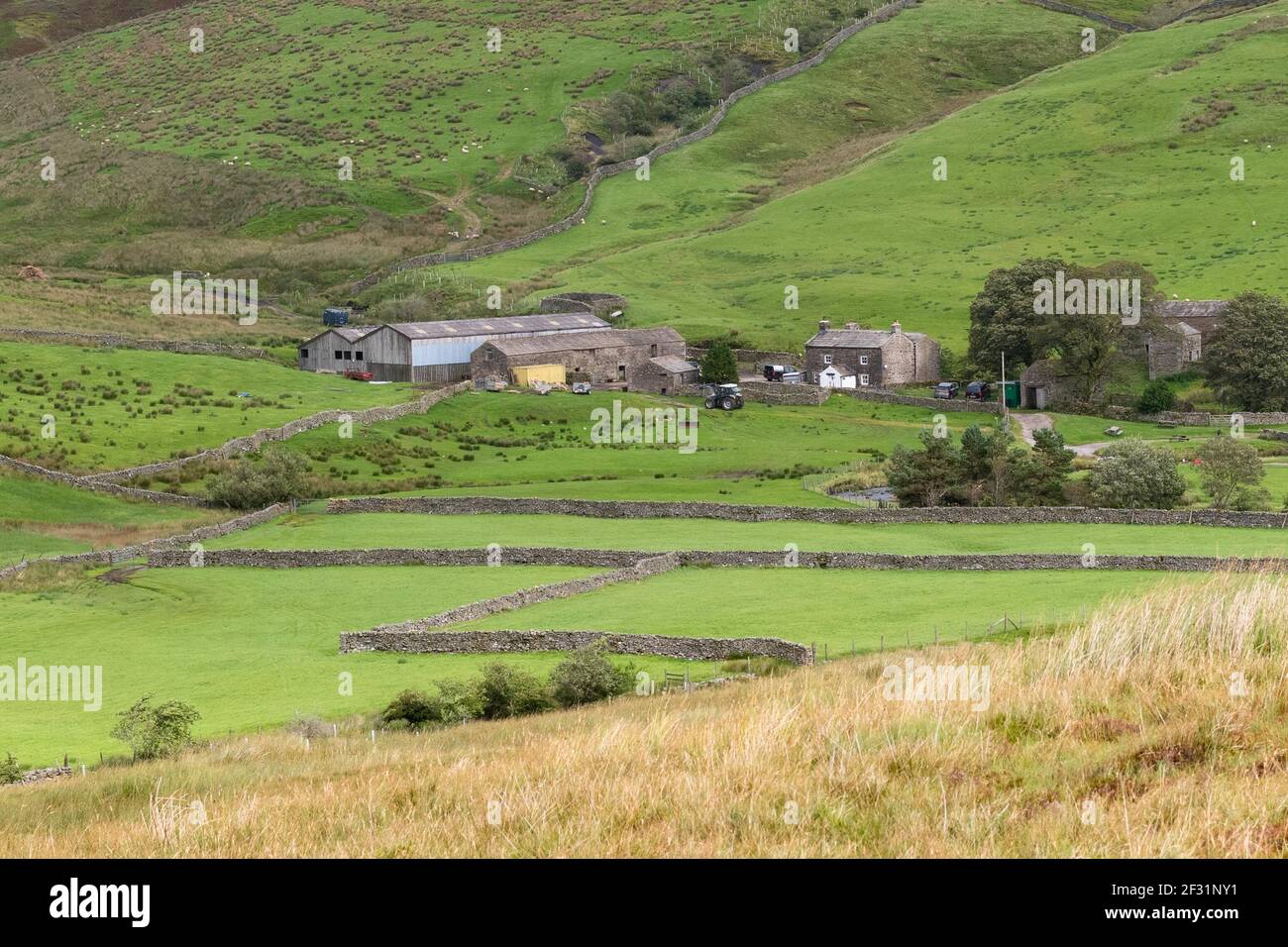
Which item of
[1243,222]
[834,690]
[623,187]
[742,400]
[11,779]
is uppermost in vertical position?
[623,187]

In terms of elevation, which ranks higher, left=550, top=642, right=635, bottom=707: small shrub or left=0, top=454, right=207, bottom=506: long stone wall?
left=0, top=454, right=207, bottom=506: long stone wall

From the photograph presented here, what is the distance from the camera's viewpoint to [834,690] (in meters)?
18.3

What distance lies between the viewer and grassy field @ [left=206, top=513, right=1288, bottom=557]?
48.8 meters

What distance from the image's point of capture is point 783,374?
9325 cm

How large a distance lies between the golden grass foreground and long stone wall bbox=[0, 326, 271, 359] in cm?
7684

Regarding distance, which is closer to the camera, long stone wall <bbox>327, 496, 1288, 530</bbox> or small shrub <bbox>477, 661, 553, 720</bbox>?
small shrub <bbox>477, 661, 553, 720</bbox>

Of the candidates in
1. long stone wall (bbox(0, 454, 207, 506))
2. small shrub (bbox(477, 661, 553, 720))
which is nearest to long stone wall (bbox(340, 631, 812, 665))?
small shrub (bbox(477, 661, 553, 720))

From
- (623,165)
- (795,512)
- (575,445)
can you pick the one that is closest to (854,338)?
(575,445)

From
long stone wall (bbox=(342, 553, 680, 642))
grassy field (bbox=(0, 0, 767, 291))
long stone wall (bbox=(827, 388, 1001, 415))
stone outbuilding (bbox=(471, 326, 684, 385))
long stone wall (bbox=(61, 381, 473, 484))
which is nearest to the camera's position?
long stone wall (bbox=(342, 553, 680, 642))

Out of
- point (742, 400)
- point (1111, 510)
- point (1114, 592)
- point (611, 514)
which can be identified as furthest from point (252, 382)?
point (1114, 592)

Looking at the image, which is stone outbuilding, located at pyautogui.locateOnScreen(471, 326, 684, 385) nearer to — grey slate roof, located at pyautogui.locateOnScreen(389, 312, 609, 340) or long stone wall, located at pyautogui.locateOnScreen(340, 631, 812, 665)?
grey slate roof, located at pyautogui.locateOnScreen(389, 312, 609, 340)

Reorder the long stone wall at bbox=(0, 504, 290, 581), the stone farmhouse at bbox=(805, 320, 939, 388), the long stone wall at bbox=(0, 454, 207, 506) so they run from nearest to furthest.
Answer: the long stone wall at bbox=(0, 504, 290, 581) → the long stone wall at bbox=(0, 454, 207, 506) → the stone farmhouse at bbox=(805, 320, 939, 388)

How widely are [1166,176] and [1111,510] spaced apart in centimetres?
7698
